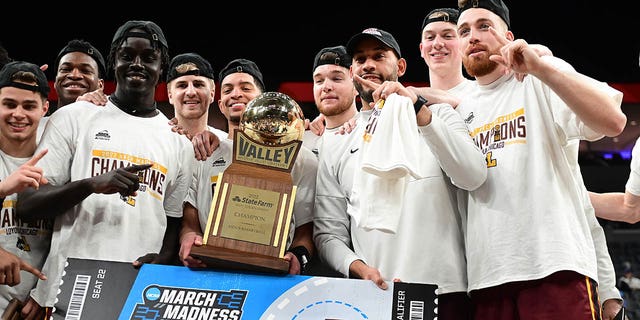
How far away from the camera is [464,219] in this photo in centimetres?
296

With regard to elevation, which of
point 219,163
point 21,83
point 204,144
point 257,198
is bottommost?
point 257,198

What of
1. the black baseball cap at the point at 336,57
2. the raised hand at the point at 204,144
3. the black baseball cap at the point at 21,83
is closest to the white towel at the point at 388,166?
the raised hand at the point at 204,144

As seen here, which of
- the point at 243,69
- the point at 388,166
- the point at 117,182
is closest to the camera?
the point at 388,166

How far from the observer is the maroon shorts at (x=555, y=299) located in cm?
258

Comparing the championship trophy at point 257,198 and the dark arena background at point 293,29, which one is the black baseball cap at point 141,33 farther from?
the dark arena background at point 293,29

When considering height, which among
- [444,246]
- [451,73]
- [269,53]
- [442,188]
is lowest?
[444,246]

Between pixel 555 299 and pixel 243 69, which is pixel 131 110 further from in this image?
pixel 555 299

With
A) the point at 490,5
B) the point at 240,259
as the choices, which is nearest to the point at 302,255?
the point at 240,259

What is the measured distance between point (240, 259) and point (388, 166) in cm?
66

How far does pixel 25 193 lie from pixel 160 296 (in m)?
0.91

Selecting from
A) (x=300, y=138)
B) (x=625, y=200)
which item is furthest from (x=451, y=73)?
(x=300, y=138)

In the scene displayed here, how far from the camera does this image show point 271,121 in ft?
9.00

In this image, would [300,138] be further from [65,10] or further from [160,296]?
[65,10]

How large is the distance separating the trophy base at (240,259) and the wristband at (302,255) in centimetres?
26
